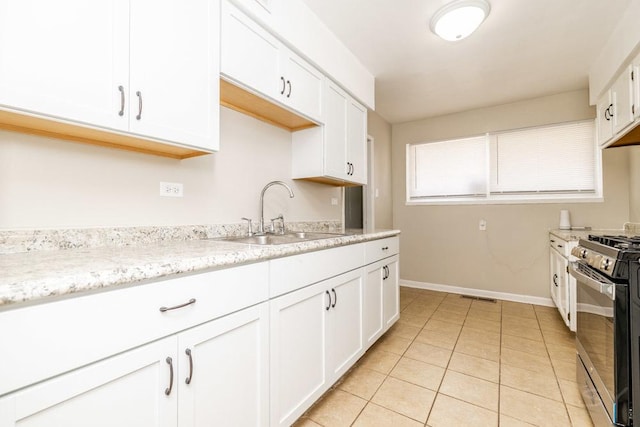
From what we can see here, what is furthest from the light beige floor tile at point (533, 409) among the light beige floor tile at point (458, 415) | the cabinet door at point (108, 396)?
the cabinet door at point (108, 396)

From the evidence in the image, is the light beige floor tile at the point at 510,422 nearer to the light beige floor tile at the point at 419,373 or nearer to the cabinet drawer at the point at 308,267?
the light beige floor tile at the point at 419,373

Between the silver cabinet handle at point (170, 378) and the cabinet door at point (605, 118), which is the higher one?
the cabinet door at point (605, 118)

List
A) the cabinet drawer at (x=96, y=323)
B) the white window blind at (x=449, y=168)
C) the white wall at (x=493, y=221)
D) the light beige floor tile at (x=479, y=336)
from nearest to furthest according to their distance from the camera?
the cabinet drawer at (x=96, y=323)
the light beige floor tile at (x=479, y=336)
the white wall at (x=493, y=221)
the white window blind at (x=449, y=168)

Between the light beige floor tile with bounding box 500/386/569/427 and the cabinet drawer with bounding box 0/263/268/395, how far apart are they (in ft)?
5.38

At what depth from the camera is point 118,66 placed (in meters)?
1.02

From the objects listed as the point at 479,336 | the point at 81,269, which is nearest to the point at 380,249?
the point at 479,336

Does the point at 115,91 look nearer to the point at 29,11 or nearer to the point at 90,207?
the point at 29,11

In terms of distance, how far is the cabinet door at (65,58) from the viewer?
81cm

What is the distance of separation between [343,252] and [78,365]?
49.0 inches

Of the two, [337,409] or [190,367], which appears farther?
[337,409]

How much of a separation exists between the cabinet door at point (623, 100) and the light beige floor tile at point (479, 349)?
1.83m

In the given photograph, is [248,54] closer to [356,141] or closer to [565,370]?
[356,141]

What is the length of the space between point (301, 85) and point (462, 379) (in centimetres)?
217

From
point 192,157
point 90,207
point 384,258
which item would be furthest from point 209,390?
point 384,258
